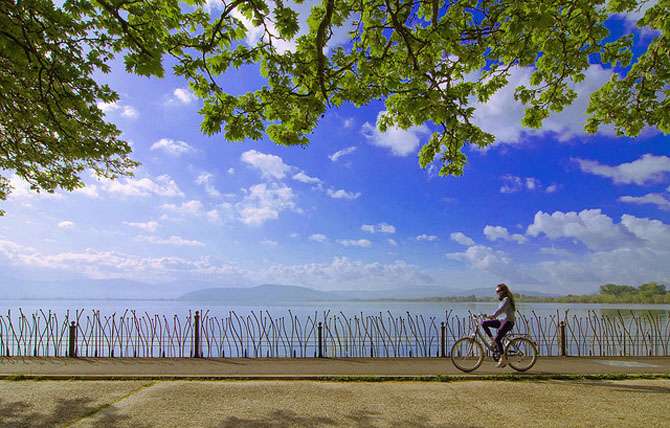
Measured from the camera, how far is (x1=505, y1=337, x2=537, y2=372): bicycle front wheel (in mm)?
8047

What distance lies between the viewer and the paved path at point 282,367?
7.61 m

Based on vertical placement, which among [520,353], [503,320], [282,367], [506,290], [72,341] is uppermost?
[506,290]

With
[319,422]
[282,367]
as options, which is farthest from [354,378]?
[319,422]

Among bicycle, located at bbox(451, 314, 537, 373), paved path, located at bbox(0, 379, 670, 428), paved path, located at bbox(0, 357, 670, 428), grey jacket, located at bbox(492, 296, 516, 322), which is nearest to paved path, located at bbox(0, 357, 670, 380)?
paved path, located at bbox(0, 357, 670, 428)

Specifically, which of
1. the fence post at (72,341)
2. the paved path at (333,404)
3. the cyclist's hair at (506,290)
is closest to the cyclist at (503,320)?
the cyclist's hair at (506,290)

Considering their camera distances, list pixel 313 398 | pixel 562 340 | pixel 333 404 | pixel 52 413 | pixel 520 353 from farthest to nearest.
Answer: pixel 562 340 < pixel 520 353 < pixel 313 398 < pixel 333 404 < pixel 52 413

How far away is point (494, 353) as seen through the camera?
8.30 meters

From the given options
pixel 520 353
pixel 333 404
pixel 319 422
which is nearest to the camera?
pixel 319 422

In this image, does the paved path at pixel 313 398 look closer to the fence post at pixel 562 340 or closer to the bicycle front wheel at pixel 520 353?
the bicycle front wheel at pixel 520 353

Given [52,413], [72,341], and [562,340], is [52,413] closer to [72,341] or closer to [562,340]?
[72,341]

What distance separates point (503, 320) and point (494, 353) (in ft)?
2.69

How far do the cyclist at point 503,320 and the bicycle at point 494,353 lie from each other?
12 cm

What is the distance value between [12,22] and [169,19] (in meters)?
2.18

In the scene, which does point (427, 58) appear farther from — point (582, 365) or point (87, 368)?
point (87, 368)
